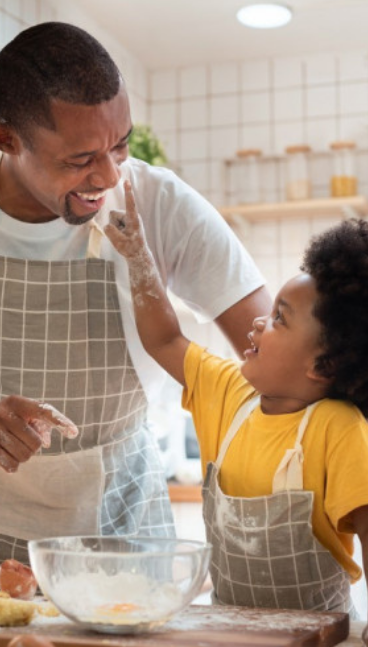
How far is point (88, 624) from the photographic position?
94 cm

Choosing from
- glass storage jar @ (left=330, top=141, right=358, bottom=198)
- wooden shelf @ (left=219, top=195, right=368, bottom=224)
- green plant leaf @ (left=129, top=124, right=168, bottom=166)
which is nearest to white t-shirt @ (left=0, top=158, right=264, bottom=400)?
green plant leaf @ (left=129, top=124, right=168, bottom=166)

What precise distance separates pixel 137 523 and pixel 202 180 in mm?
3281

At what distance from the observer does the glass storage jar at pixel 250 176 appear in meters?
4.41

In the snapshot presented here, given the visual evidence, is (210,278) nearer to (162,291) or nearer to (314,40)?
(162,291)

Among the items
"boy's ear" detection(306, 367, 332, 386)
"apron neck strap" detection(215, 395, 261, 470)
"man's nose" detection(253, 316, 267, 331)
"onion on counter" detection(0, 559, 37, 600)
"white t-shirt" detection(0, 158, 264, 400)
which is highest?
"white t-shirt" detection(0, 158, 264, 400)

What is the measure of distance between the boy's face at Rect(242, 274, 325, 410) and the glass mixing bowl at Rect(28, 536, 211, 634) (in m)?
0.39

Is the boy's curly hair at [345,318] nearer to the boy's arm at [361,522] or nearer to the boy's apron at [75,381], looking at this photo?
the boy's arm at [361,522]

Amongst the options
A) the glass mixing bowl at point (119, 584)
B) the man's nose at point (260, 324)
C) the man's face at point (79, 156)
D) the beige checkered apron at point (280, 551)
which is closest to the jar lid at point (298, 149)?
the man's face at point (79, 156)

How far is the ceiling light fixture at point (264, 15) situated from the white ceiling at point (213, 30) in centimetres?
3

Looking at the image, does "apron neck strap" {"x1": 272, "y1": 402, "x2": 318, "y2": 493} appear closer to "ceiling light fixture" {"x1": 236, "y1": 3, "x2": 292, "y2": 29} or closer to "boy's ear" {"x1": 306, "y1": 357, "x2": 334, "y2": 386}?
"boy's ear" {"x1": 306, "y1": 357, "x2": 334, "y2": 386}

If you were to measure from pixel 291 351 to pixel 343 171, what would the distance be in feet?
10.2

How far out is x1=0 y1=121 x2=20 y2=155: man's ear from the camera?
4.78 feet

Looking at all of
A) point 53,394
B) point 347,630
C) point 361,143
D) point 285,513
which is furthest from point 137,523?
point 361,143

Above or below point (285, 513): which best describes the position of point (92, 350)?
above
